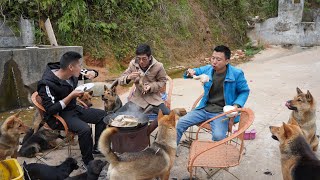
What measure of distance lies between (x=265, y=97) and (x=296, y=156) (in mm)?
5186

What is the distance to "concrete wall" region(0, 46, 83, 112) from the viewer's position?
7633 millimetres

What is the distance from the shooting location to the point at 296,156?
3676 mm

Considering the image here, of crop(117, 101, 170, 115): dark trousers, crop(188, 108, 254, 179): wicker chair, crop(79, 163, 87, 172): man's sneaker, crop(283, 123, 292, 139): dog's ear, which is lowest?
crop(79, 163, 87, 172): man's sneaker

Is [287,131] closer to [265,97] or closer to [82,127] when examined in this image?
[82,127]

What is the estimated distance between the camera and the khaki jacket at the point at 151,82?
17.5 ft

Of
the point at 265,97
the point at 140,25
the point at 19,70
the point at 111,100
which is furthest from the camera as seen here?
the point at 140,25

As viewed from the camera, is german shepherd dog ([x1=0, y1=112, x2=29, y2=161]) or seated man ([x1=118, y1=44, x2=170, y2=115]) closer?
german shepherd dog ([x1=0, y1=112, x2=29, y2=161])

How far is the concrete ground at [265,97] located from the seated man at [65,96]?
1.73 feet

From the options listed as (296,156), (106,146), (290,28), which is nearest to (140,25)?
(290,28)

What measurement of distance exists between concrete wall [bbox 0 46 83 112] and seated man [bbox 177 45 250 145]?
4.60 m

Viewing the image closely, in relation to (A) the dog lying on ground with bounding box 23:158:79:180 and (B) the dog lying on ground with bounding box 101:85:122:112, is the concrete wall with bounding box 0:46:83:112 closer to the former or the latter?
(B) the dog lying on ground with bounding box 101:85:122:112

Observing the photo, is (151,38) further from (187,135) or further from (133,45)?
(187,135)

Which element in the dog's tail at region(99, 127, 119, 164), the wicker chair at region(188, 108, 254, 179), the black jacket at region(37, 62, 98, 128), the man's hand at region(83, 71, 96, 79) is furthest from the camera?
the man's hand at region(83, 71, 96, 79)

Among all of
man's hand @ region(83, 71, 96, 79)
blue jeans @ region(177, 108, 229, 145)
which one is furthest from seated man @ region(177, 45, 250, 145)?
man's hand @ region(83, 71, 96, 79)
